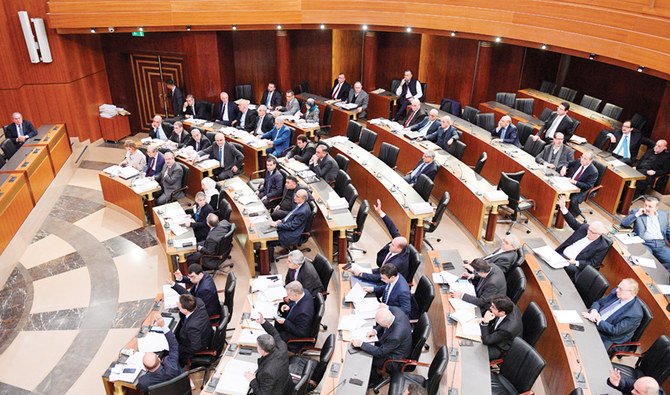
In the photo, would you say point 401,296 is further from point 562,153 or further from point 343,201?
point 562,153

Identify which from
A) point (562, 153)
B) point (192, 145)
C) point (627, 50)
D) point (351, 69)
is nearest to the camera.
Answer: point (627, 50)

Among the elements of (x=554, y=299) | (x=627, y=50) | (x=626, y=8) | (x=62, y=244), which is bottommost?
(x=62, y=244)

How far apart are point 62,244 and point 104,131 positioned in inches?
195

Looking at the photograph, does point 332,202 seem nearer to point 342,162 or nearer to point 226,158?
point 342,162

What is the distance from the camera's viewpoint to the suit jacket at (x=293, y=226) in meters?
7.90

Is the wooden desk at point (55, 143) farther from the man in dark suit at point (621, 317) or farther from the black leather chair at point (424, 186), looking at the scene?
the man in dark suit at point (621, 317)

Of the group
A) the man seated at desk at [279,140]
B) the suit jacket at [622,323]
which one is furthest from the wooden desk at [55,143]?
the suit jacket at [622,323]

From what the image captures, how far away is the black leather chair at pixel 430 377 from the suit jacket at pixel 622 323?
2.06 meters

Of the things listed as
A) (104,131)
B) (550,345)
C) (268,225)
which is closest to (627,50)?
(550,345)

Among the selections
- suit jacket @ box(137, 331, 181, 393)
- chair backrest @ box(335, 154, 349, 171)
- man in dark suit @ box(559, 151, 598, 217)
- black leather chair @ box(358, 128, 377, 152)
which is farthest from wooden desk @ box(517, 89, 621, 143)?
suit jacket @ box(137, 331, 181, 393)

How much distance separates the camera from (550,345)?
5879 millimetres

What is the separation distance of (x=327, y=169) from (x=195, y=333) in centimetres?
440

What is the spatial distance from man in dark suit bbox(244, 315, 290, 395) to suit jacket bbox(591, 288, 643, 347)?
3.52 meters

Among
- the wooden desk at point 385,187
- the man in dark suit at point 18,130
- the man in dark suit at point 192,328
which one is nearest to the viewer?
the man in dark suit at point 192,328
